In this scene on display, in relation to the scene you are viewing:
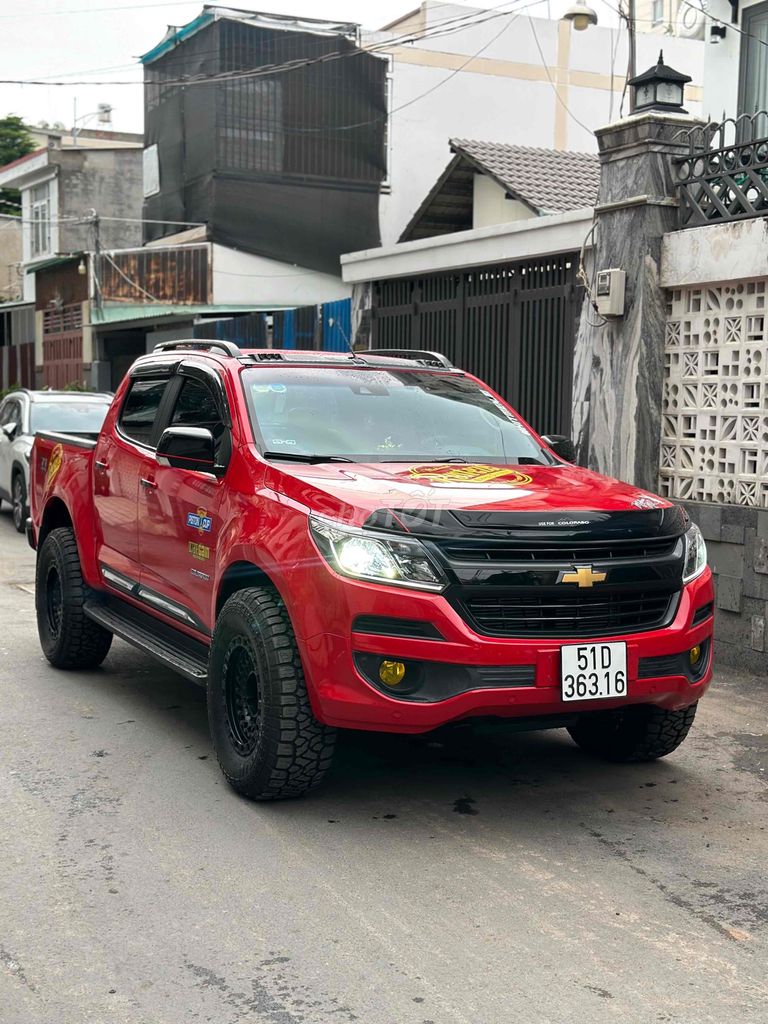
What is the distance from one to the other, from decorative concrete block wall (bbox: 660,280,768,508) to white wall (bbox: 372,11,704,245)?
18.8m

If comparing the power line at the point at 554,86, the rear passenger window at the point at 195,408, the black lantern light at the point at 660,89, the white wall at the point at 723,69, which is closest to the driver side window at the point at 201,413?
the rear passenger window at the point at 195,408

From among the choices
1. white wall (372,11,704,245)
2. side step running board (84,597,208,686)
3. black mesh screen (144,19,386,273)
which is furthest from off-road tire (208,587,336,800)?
white wall (372,11,704,245)

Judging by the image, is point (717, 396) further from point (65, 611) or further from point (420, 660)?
point (420, 660)

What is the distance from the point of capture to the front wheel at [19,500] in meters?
14.8

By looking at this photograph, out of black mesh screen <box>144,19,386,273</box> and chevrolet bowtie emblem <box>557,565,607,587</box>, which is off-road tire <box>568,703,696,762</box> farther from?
black mesh screen <box>144,19,386,273</box>

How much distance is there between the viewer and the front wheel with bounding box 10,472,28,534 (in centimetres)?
1479

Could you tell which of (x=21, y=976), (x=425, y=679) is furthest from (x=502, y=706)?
(x=21, y=976)

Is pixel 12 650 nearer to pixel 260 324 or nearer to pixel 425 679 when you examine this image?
pixel 425 679

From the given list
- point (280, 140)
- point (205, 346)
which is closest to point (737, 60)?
point (205, 346)

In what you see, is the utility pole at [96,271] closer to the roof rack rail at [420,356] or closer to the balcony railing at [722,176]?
the balcony railing at [722,176]

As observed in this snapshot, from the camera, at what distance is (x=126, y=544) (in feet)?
21.8

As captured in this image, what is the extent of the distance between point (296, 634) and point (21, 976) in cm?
166

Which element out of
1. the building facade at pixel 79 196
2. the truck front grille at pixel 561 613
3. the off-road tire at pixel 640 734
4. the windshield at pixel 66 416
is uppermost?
the building facade at pixel 79 196

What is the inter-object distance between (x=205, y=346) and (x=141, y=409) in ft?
1.75
